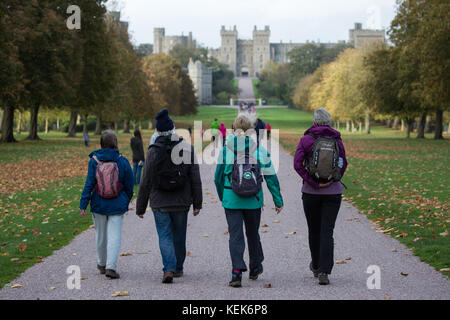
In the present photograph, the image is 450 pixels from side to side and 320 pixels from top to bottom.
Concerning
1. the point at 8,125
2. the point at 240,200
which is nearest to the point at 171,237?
the point at 240,200

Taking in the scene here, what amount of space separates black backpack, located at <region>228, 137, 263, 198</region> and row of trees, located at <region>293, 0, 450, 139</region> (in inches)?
1121

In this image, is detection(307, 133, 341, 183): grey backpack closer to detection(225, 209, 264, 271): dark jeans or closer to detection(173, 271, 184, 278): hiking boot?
detection(225, 209, 264, 271): dark jeans

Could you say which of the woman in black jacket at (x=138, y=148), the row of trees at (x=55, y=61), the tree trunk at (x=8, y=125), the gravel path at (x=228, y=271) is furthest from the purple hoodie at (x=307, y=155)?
the tree trunk at (x=8, y=125)

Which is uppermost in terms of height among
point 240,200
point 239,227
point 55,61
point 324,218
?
point 55,61

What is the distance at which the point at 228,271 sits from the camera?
690 cm

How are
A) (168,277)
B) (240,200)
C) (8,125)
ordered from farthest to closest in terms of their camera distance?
1. (8,125)
2. (240,200)
3. (168,277)

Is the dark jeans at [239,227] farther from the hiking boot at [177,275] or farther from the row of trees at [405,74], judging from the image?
the row of trees at [405,74]

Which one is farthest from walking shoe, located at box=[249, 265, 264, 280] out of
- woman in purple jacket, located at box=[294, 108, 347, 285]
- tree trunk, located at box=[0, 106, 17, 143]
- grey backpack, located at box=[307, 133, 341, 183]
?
tree trunk, located at box=[0, 106, 17, 143]

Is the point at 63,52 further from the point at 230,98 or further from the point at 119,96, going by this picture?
the point at 230,98

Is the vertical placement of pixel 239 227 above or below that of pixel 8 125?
above

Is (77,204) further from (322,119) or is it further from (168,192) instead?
(322,119)

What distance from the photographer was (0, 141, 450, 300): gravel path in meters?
5.91

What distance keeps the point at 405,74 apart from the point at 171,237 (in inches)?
1493

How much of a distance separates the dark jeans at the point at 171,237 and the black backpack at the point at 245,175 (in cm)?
73
